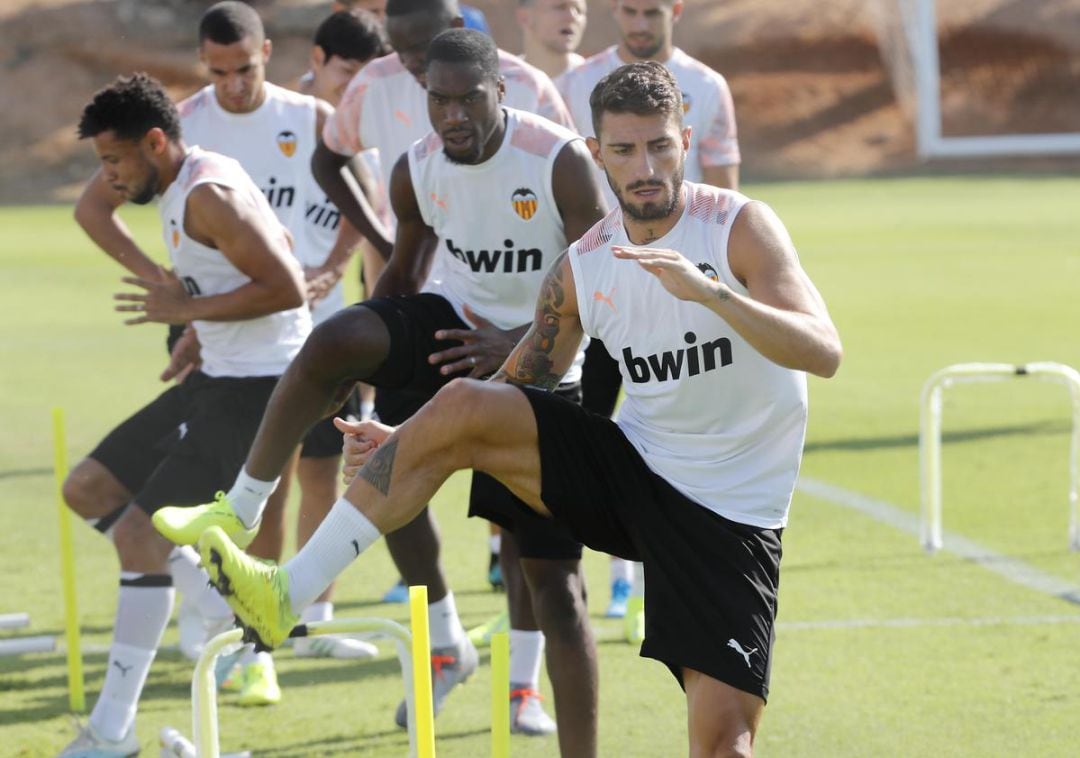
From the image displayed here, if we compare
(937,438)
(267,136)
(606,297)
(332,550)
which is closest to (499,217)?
(606,297)

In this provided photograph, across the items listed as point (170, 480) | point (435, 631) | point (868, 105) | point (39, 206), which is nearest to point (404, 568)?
point (435, 631)

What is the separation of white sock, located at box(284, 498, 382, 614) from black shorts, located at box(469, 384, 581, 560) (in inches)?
21.5

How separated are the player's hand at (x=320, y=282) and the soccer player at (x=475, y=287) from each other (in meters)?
1.75

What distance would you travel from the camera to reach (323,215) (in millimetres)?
8609

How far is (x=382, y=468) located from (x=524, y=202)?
1.50m

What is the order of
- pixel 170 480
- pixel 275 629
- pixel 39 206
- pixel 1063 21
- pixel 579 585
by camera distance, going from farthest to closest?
pixel 1063 21 < pixel 39 206 < pixel 170 480 < pixel 579 585 < pixel 275 629

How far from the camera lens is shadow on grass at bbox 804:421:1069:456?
1170cm

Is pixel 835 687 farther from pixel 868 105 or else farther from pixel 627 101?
pixel 868 105

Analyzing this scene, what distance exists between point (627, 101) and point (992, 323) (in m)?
12.9

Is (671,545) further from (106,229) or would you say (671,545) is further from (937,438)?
(937,438)

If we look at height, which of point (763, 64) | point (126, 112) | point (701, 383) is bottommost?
point (701, 383)

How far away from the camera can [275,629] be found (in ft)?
15.5

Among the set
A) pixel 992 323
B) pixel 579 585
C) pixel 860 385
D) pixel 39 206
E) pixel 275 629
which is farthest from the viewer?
pixel 39 206

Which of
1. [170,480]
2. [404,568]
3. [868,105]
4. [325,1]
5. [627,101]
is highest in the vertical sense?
[325,1]
